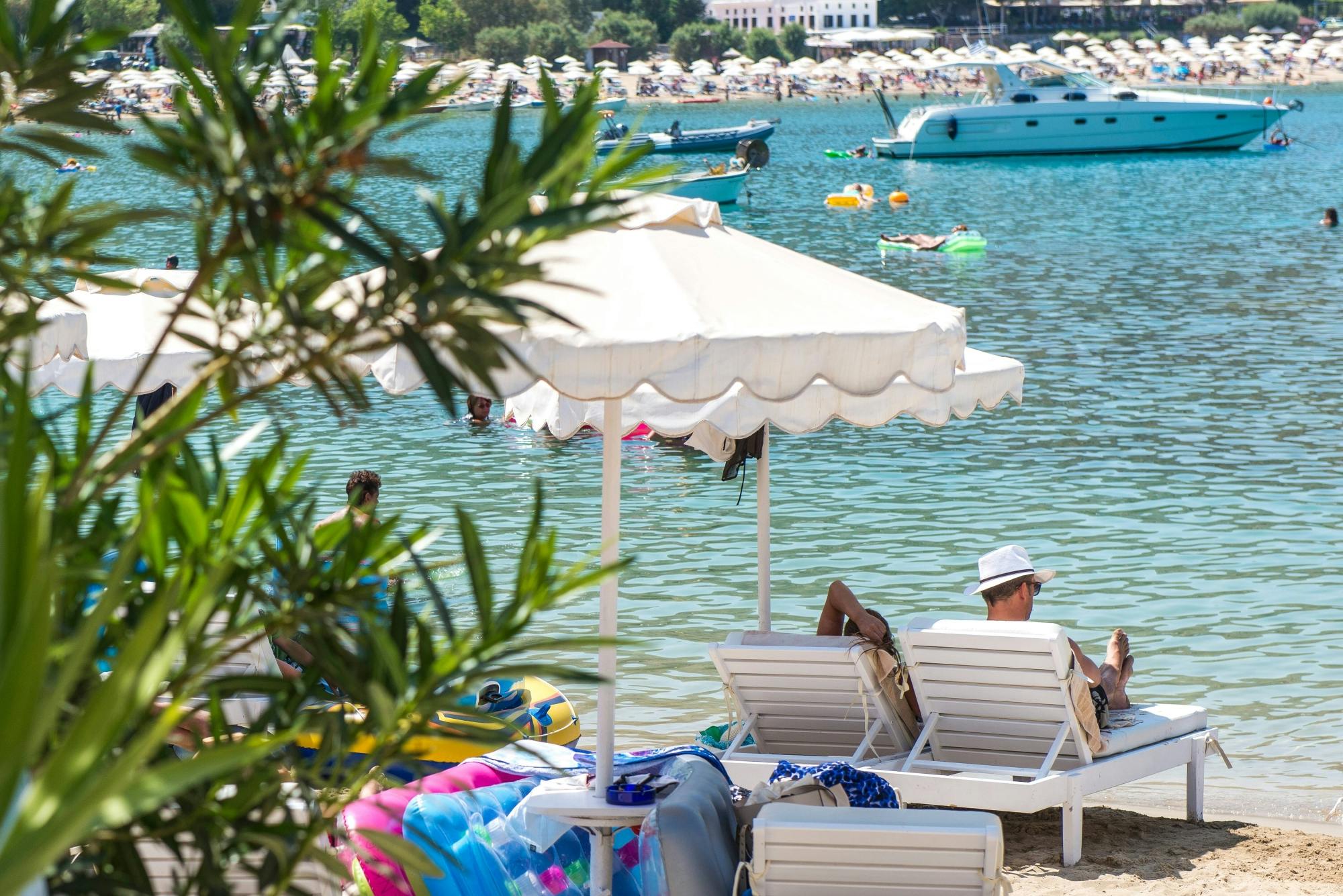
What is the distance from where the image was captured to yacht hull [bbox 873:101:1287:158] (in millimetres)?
56000

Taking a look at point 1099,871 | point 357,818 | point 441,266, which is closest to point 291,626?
point 441,266

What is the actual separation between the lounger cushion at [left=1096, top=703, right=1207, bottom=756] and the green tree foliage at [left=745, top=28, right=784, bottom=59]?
425ft

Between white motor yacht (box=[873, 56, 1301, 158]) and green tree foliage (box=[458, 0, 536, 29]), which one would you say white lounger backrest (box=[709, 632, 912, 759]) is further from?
green tree foliage (box=[458, 0, 536, 29])

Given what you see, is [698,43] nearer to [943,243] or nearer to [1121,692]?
[943,243]

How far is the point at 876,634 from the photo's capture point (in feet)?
19.3

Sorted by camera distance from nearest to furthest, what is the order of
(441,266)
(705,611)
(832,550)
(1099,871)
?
(441,266) → (1099,871) → (705,611) → (832,550)

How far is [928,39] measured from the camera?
448 ft

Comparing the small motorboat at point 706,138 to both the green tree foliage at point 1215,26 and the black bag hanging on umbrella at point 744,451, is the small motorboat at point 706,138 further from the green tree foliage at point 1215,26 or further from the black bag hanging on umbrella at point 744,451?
the green tree foliage at point 1215,26

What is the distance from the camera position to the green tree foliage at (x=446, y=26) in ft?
417

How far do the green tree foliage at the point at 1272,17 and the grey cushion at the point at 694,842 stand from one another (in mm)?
143269

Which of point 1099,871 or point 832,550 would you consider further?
point 832,550

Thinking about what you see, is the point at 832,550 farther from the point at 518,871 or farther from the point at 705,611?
the point at 518,871

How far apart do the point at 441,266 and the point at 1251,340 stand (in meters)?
19.3

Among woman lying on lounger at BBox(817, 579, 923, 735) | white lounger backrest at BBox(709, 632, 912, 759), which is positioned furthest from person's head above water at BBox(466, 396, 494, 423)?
white lounger backrest at BBox(709, 632, 912, 759)
